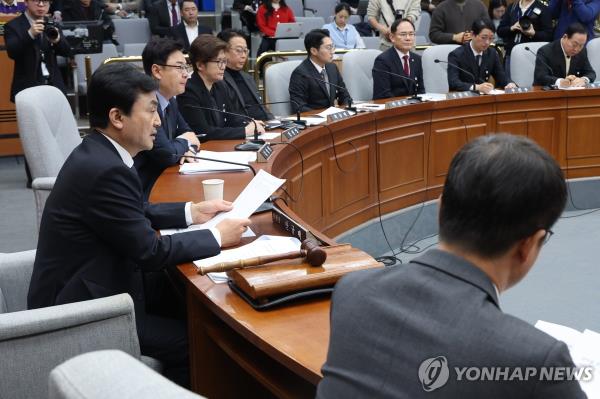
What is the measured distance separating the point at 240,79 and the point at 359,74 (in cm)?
112

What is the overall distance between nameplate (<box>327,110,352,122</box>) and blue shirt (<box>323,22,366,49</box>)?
3.27 m

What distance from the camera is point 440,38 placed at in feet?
23.6

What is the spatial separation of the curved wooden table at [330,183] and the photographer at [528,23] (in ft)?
5.94

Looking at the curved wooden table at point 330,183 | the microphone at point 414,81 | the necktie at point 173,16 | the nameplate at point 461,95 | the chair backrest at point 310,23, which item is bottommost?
the curved wooden table at point 330,183

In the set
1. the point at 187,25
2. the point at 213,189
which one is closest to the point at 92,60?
the point at 187,25

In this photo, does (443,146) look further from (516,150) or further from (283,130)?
(516,150)

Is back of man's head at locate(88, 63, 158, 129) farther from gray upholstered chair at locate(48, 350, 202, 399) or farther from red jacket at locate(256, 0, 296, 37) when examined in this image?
red jacket at locate(256, 0, 296, 37)

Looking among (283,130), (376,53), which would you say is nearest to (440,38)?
(376,53)

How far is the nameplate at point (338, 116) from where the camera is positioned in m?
4.16

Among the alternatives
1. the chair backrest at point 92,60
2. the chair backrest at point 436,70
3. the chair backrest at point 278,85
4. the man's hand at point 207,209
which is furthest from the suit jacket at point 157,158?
the chair backrest at point 92,60

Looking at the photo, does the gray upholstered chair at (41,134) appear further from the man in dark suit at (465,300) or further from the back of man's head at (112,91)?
the man in dark suit at (465,300)

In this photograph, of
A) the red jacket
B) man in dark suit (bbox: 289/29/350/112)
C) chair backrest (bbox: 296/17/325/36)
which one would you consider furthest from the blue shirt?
man in dark suit (bbox: 289/29/350/112)

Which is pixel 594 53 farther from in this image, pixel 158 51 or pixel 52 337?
pixel 52 337

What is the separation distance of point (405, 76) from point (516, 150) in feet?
14.9
